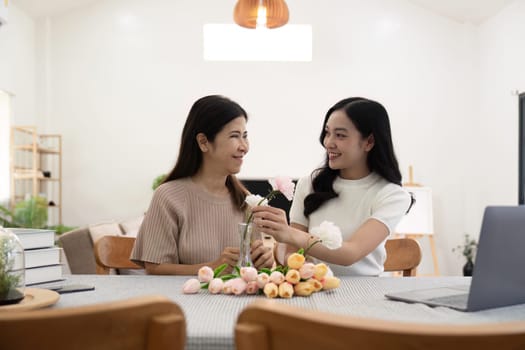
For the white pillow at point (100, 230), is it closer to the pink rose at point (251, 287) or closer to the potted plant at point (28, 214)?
the potted plant at point (28, 214)

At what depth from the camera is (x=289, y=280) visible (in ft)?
4.47

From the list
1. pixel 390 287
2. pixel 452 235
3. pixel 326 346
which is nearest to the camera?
pixel 326 346

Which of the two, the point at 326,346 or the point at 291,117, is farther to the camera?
the point at 291,117

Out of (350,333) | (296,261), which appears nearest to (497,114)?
(296,261)

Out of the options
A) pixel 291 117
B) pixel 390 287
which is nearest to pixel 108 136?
pixel 291 117

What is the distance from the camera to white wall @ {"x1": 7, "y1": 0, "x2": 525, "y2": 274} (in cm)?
678

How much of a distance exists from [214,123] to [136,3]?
5.32 m

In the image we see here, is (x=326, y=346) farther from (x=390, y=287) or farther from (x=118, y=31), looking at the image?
(x=118, y=31)

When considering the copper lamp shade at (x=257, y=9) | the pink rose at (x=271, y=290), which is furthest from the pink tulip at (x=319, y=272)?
the copper lamp shade at (x=257, y=9)

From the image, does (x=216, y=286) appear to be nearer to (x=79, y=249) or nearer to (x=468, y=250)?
(x=79, y=249)

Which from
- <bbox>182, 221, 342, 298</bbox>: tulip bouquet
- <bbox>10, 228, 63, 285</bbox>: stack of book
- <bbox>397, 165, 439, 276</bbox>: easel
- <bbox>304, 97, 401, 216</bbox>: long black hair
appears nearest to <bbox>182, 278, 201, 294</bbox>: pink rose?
<bbox>182, 221, 342, 298</bbox>: tulip bouquet

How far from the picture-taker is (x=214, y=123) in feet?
6.81

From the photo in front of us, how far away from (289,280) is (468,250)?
5.43 meters

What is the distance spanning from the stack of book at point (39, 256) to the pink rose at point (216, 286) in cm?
39
